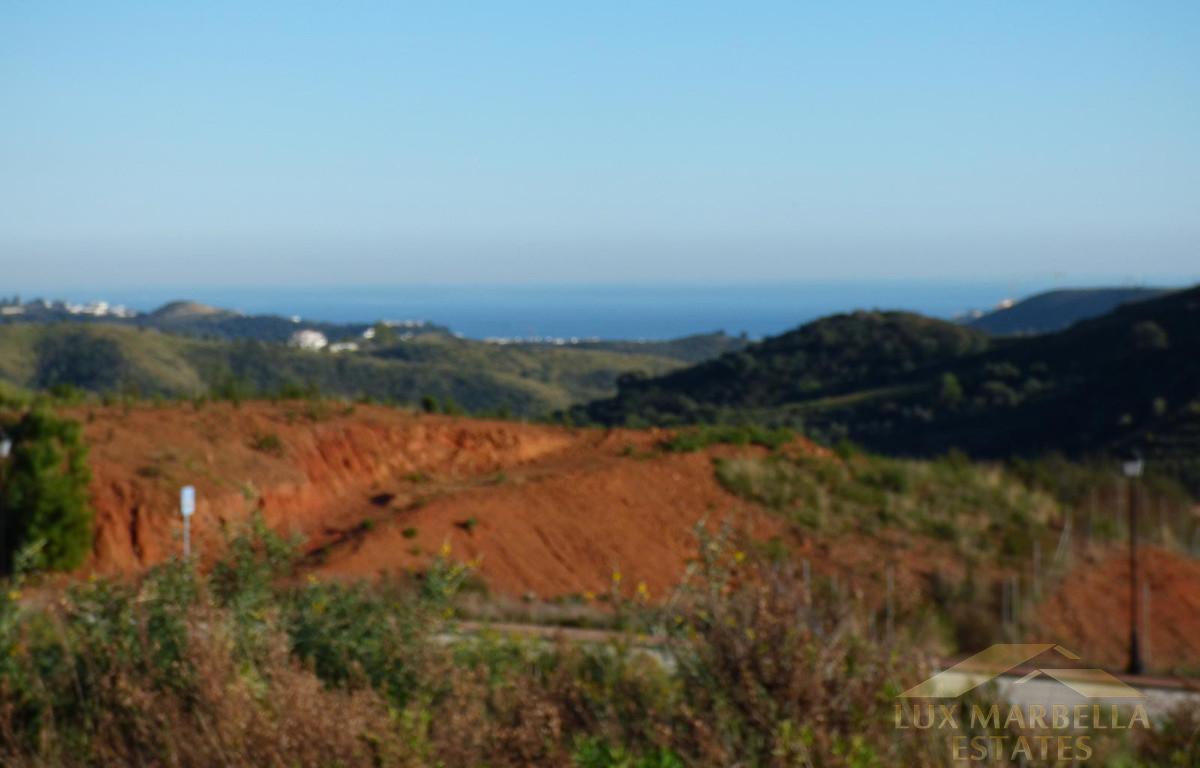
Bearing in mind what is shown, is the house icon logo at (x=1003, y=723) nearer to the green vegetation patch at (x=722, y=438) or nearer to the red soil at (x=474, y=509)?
the red soil at (x=474, y=509)

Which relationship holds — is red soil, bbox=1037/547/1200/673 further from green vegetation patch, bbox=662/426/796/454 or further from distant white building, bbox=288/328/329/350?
distant white building, bbox=288/328/329/350

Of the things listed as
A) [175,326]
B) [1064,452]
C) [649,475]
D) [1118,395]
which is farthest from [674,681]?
[175,326]

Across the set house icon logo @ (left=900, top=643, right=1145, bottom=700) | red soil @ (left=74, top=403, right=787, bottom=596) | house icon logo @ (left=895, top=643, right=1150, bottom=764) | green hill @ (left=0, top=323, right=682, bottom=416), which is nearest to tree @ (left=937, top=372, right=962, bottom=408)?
green hill @ (left=0, top=323, right=682, bottom=416)

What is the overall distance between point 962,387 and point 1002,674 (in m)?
39.3

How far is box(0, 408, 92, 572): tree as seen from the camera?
13.8 meters

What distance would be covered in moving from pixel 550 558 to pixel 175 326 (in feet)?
355

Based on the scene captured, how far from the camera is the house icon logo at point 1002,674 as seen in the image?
4.97 m

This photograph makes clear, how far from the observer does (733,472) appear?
2008 centimetres

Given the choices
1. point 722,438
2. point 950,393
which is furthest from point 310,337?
point 722,438

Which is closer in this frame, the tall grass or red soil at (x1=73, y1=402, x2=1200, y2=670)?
the tall grass

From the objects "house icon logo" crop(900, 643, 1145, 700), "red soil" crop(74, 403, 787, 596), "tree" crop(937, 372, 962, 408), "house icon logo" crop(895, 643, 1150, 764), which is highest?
"house icon logo" crop(895, 643, 1150, 764)

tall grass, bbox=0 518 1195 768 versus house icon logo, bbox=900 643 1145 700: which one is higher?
tall grass, bbox=0 518 1195 768

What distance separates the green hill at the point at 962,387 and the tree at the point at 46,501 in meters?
21.9

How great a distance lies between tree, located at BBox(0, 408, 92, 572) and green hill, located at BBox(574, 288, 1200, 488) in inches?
862
